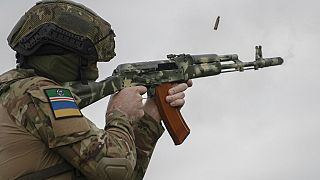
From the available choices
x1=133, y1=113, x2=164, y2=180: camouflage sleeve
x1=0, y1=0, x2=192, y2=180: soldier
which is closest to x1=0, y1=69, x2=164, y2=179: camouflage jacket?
x1=0, y1=0, x2=192, y2=180: soldier

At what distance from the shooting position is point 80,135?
5551 mm

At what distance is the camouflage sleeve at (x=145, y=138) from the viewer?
7699mm

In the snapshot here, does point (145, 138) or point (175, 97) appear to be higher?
point (175, 97)

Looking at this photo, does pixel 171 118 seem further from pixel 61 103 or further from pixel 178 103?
pixel 61 103

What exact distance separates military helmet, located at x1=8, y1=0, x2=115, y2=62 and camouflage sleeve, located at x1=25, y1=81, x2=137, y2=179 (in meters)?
0.57

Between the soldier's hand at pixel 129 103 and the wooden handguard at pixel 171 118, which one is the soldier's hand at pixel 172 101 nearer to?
the wooden handguard at pixel 171 118

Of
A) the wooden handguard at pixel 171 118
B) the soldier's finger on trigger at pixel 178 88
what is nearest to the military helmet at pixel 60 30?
the wooden handguard at pixel 171 118

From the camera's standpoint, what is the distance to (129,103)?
666 cm

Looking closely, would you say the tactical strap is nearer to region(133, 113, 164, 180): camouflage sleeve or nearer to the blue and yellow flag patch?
the blue and yellow flag patch

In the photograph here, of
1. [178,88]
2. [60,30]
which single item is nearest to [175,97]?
[178,88]

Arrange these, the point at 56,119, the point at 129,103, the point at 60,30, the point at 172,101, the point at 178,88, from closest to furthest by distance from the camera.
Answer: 1. the point at 56,119
2. the point at 60,30
3. the point at 129,103
4. the point at 172,101
5. the point at 178,88

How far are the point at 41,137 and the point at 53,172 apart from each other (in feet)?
1.14

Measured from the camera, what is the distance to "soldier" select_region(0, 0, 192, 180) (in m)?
5.56

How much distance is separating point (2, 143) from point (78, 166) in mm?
727
